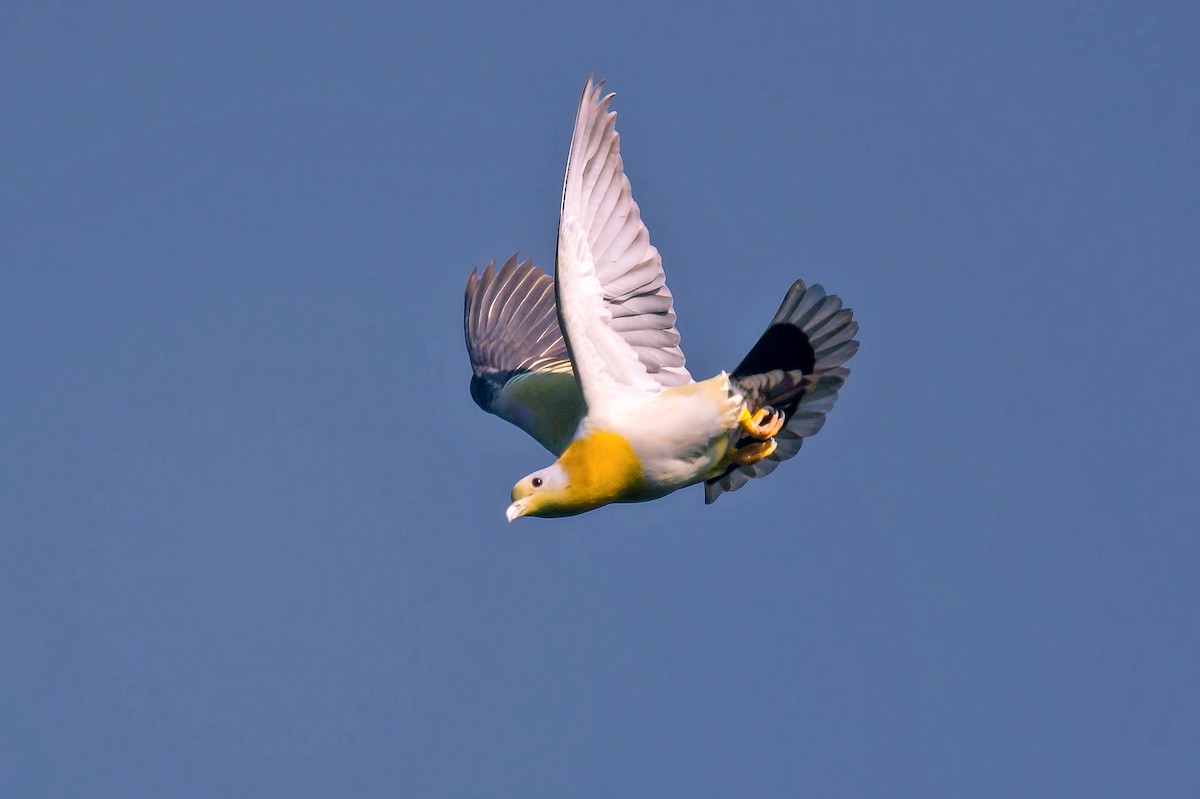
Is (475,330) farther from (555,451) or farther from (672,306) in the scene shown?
(672,306)

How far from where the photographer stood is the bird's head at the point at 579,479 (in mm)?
8625

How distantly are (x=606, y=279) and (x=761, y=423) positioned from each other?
1536 mm

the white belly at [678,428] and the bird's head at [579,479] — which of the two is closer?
the bird's head at [579,479]

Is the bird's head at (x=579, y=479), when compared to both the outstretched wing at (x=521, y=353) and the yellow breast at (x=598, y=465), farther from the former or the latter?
the outstretched wing at (x=521, y=353)

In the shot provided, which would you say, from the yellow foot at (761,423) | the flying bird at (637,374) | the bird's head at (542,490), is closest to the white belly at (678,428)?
the flying bird at (637,374)

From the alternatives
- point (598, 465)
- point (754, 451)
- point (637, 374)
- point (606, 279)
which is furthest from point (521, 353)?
point (598, 465)

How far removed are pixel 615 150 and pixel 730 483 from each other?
2.54 metres

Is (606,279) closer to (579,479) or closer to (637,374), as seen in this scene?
(637,374)

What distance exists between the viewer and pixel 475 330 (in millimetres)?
11867

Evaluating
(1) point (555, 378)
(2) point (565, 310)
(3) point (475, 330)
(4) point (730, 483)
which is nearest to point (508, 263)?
(3) point (475, 330)

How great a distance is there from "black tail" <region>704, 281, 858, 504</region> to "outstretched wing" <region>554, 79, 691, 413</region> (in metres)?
0.93

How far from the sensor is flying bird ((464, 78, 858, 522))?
28.3 ft

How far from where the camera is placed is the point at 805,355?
9.95 m

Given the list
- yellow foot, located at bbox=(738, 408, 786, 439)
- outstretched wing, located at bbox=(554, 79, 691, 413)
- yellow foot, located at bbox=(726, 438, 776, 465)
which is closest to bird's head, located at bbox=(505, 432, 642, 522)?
outstretched wing, located at bbox=(554, 79, 691, 413)
